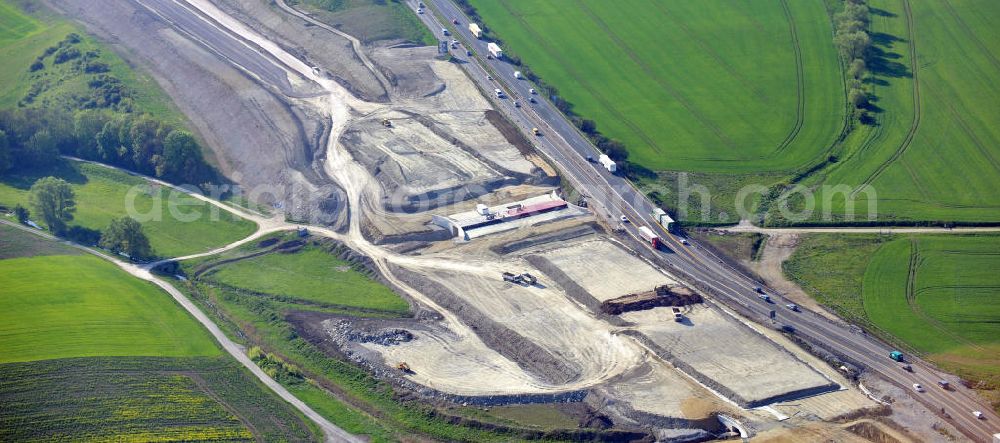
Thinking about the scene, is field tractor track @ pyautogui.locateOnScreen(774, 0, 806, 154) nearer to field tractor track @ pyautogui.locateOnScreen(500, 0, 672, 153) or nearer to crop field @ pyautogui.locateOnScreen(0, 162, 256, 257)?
field tractor track @ pyautogui.locateOnScreen(500, 0, 672, 153)

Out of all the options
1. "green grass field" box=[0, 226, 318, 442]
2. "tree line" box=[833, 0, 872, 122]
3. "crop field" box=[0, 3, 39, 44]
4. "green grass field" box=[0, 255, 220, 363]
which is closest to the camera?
"green grass field" box=[0, 226, 318, 442]

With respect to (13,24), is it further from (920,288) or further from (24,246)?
(920,288)

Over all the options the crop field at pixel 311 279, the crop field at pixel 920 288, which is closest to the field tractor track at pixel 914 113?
the crop field at pixel 920 288

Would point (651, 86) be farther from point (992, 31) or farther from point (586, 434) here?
point (586, 434)

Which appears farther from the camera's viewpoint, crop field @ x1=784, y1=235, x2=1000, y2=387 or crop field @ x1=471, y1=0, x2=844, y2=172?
crop field @ x1=471, y1=0, x2=844, y2=172

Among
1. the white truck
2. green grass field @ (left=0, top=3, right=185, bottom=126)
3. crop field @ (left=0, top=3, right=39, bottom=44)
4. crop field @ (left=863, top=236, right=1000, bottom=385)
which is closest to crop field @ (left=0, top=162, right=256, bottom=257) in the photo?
green grass field @ (left=0, top=3, right=185, bottom=126)

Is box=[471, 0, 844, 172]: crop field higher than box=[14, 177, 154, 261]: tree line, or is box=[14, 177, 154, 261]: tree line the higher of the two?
box=[471, 0, 844, 172]: crop field

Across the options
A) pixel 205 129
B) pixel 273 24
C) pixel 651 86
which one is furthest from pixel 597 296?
pixel 273 24
